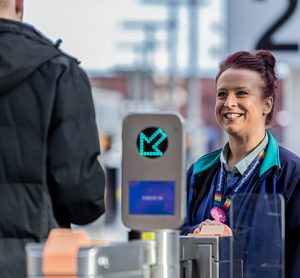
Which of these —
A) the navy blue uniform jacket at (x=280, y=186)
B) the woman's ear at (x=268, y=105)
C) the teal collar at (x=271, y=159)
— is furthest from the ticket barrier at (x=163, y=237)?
the woman's ear at (x=268, y=105)

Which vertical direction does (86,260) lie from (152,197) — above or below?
below

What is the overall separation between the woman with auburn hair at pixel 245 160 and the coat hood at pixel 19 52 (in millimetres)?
1227

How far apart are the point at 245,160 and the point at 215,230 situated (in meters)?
0.77

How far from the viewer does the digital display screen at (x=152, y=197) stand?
3922 millimetres

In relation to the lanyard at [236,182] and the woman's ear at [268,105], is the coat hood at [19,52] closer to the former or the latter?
the lanyard at [236,182]

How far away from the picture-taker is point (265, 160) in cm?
550

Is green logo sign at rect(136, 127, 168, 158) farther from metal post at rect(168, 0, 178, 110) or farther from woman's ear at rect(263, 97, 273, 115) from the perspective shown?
metal post at rect(168, 0, 178, 110)

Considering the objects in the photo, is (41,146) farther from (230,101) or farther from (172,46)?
(172,46)

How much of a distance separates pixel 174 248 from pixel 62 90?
0.81m

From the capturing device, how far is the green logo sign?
3.98m

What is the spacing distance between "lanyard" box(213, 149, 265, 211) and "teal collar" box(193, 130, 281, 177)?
39mm

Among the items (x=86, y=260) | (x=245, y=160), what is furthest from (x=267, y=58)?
(x=86, y=260)

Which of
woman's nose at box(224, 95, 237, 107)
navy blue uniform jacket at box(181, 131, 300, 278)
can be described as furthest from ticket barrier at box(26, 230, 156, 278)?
woman's nose at box(224, 95, 237, 107)

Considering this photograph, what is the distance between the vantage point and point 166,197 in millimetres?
3936
